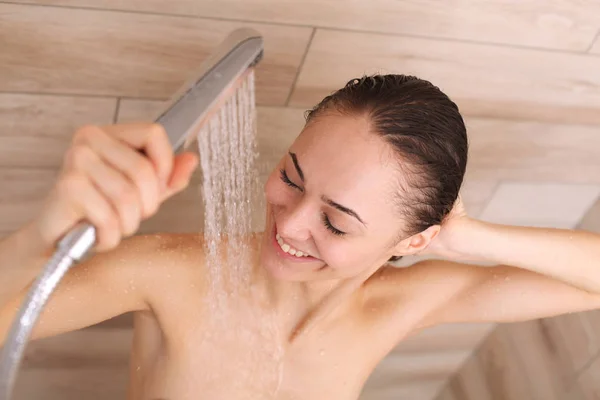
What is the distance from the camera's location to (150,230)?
1740 mm

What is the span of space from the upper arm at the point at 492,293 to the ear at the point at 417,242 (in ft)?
0.70

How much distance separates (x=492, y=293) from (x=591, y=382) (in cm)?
84

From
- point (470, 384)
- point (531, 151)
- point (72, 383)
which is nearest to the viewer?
point (531, 151)

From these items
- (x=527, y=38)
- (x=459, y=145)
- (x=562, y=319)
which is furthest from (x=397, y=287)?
(x=562, y=319)

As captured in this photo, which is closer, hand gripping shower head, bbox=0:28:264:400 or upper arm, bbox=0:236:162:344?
hand gripping shower head, bbox=0:28:264:400

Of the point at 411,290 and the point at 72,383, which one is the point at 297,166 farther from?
the point at 72,383

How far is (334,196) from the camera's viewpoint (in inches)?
42.7

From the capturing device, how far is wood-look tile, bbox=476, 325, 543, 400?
2.30m

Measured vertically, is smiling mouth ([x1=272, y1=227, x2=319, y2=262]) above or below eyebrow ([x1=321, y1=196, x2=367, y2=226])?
below

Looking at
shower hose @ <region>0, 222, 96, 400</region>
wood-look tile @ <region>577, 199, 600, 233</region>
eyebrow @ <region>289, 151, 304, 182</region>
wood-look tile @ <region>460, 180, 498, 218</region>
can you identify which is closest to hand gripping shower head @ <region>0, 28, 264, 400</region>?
shower hose @ <region>0, 222, 96, 400</region>

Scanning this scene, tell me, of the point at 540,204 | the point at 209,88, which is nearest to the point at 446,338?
the point at 540,204

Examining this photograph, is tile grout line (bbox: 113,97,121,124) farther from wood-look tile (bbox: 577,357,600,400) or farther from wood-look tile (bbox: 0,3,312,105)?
wood-look tile (bbox: 577,357,600,400)

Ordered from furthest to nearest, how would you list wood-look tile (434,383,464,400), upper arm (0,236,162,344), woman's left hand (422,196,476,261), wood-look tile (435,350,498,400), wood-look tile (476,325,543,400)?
wood-look tile (434,383,464,400), wood-look tile (435,350,498,400), wood-look tile (476,325,543,400), woman's left hand (422,196,476,261), upper arm (0,236,162,344)

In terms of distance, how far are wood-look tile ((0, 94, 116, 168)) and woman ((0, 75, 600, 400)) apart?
264mm
